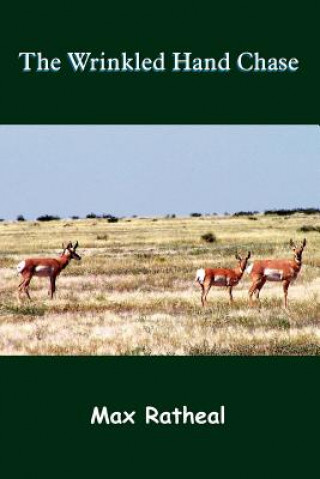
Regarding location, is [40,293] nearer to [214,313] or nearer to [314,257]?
[214,313]

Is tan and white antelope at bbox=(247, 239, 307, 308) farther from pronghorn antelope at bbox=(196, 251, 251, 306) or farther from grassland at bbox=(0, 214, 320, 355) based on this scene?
grassland at bbox=(0, 214, 320, 355)

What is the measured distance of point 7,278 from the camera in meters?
29.9

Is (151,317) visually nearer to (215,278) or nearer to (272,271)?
(215,278)

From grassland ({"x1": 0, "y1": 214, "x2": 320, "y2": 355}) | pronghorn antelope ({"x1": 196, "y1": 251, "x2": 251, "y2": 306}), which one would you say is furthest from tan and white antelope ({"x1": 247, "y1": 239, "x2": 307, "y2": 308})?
grassland ({"x1": 0, "y1": 214, "x2": 320, "y2": 355})

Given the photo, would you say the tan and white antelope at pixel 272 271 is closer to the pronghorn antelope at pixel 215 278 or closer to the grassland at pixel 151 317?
the pronghorn antelope at pixel 215 278

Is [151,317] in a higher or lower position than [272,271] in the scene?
lower

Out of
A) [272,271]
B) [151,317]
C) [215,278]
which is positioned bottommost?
[151,317]

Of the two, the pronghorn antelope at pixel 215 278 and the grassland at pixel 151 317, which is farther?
the pronghorn antelope at pixel 215 278

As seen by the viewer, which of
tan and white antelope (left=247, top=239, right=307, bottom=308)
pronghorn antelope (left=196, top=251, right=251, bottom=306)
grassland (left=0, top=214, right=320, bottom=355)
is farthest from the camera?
tan and white antelope (left=247, top=239, right=307, bottom=308)

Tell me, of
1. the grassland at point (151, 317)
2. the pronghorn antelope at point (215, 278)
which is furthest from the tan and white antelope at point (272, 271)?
the grassland at point (151, 317)

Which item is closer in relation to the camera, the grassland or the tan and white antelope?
the grassland

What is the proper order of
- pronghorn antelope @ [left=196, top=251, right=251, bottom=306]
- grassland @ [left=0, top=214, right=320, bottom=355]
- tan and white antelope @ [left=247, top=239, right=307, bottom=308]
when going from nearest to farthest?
grassland @ [left=0, top=214, right=320, bottom=355] < pronghorn antelope @ [left=196, top=251, right=251, bottom=306] < tan and white antelope @ [left=247, top=239, right=307, bottom=308]

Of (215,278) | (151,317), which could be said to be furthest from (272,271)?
(151,317)

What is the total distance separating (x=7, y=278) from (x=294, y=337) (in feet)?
56.8
